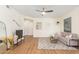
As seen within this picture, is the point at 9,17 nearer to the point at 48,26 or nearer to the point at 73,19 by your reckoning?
the point at 48,26

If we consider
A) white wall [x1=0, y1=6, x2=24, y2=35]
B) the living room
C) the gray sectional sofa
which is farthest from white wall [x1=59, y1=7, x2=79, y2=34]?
white wall [x1=0, y1=6, x2=24, y2=35]

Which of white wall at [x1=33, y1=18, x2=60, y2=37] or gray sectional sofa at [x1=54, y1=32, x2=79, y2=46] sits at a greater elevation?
white wall at [x1=33, y1=18, x2=60, y2=37]

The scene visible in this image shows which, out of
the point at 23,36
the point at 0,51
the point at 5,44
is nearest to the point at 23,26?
the point at 23,36

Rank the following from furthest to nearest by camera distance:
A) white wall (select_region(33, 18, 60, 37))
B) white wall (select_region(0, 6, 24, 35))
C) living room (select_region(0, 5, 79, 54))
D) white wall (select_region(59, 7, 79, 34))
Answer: white wall (select_region(33, 18, 60, 37)) → white wall (select_region(59, 7, 79, 34)) → living room (select_region(0, 5, 79, 54)) → white wall (select_region(0, 6, 24, 35))

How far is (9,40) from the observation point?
211cm

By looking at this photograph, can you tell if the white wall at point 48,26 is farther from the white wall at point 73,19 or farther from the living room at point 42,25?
the white wall at point 73,19

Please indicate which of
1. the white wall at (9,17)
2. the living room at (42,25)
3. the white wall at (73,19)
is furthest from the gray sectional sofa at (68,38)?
the white wall at (9,17)

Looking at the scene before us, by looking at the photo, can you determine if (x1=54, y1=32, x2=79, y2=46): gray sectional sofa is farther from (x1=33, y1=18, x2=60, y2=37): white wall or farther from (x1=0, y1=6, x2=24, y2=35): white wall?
(x1=0, y1=6, x2=24, y2=35): white wall

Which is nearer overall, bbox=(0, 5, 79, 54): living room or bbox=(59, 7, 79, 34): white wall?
bbox=(0, 5, 79, 54): living room

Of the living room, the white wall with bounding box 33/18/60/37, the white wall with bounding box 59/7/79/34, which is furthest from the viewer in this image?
the white wall with bounding box 33/18/60/37

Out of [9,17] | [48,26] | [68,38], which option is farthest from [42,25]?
[9,17]

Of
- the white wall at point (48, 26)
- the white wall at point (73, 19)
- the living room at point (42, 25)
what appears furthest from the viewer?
the white wall at point (48, 26)

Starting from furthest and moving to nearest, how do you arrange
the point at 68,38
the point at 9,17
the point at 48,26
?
the point at 68,38, the point at 48,26, the point at 9,17
